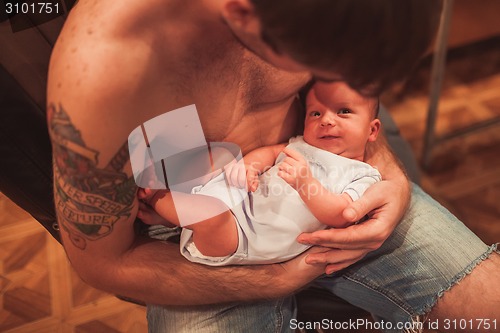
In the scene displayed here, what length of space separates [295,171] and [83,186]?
31cm

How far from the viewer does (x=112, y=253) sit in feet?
2.53

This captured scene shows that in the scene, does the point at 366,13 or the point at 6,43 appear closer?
the point at 366,13

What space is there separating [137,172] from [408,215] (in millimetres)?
523

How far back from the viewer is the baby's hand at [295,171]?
29.8 inches

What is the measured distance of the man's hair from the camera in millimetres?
543

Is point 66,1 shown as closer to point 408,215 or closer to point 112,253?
point 112,253

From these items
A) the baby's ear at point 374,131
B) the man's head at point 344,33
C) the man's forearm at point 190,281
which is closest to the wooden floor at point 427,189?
the man's forearm at point 190,281

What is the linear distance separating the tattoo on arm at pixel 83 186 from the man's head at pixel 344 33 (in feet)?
0.79

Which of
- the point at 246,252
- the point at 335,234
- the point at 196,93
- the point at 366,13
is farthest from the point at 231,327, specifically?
the point at 366,13

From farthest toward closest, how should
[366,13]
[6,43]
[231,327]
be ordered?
[231,327]
[6,43]
[366,13]

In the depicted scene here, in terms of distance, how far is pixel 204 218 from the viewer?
0.73m

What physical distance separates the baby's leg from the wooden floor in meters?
0.62

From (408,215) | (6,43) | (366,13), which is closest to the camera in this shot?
(366,13)

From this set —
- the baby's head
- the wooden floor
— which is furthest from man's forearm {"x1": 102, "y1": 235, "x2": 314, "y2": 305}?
the wooden floor
